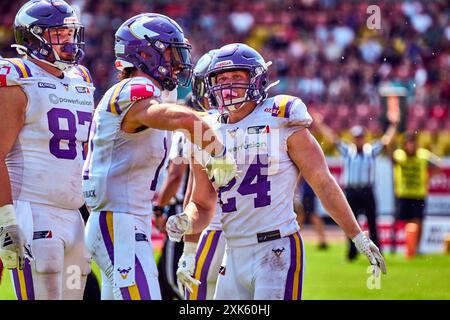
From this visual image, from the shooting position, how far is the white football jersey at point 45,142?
4859 mm

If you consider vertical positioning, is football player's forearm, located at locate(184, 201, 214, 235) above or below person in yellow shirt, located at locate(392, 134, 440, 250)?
above

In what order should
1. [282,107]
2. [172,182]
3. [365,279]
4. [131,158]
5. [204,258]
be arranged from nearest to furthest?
[131,158]
[282,107]
[204,258]
[172,182]
[365,279]

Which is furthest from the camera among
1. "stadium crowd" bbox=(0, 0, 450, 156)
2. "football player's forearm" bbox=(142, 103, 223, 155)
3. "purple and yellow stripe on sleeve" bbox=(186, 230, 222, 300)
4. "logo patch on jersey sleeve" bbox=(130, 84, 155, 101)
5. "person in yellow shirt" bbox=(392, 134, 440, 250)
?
"stadium crowd" bbox=(0, 0, 450, 156)

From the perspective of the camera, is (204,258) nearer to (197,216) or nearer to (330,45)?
(197,216)

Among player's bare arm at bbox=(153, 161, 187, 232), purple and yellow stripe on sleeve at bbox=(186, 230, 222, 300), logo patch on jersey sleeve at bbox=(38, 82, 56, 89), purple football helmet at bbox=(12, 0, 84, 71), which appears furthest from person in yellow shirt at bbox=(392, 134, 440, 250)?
logo patch on jersey sleeve at bbox=(38, 82, 56, 89)

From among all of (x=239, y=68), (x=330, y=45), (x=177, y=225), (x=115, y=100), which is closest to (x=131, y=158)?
(x=115, y=100)

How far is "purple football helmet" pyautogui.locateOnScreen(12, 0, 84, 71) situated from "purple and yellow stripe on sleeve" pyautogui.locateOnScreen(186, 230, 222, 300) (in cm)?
144

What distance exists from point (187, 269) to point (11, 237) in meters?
1.01

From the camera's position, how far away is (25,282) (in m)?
4.83

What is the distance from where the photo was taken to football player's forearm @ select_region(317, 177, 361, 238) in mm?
4789

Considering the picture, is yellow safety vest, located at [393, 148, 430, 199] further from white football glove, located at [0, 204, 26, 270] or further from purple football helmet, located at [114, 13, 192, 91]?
white football glove, located at [0, 204, 26, 270]

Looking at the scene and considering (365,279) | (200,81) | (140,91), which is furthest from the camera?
(365,279)

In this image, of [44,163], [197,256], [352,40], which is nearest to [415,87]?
[352,40]
